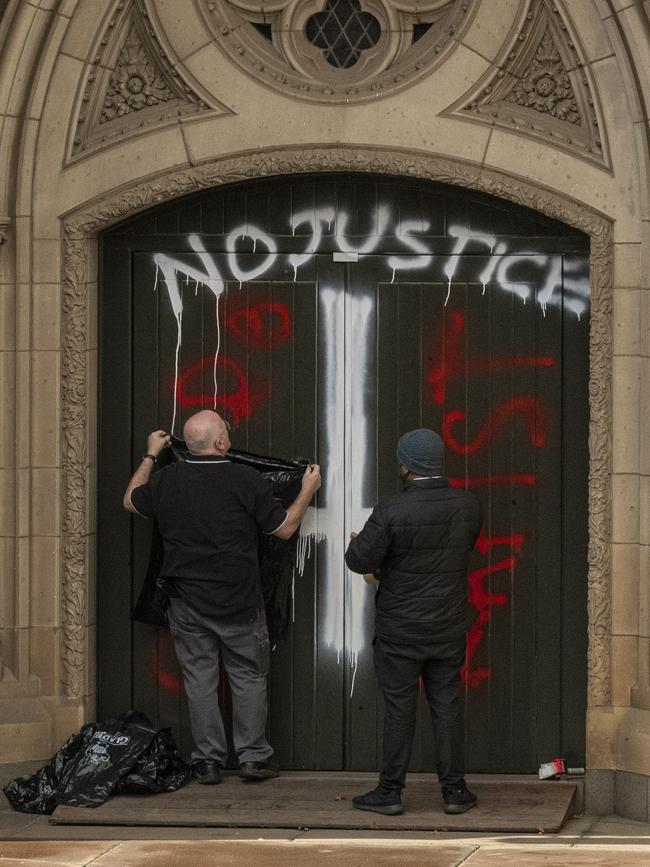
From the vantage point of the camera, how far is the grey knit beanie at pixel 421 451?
8.45m

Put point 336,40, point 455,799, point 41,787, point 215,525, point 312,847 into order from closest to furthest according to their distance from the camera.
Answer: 1. point 312,847
2. point 455,799
3. point 215,525
4. point 41,787
5. point 336,40

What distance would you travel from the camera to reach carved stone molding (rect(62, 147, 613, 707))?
346 inches

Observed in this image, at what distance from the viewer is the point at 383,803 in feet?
27.9

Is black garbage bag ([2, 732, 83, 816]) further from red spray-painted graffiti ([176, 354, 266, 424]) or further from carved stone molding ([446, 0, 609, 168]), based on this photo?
carved stone molding ([446, 0, 609, 168])

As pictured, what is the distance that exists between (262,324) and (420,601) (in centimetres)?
177

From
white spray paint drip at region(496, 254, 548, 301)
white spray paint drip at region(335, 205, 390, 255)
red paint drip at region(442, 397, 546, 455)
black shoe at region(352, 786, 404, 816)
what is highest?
white spray paint drip at region(335, 205, 390, 255)

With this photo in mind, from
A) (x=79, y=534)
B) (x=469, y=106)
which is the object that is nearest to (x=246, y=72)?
(x=469, y=106)

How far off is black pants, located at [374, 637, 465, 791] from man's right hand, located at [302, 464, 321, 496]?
948 millimetres

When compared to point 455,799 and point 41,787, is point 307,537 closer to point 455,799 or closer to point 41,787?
point 455,799

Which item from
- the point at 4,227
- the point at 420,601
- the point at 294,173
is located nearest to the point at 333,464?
the point at 420,601

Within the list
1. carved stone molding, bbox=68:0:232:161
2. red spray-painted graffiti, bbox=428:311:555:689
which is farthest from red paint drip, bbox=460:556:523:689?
carved stone molding, bbox=68:0:232:161

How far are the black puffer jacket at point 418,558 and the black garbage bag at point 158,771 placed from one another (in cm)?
135

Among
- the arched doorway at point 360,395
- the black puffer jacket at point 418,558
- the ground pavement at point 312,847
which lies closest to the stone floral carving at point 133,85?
the arched doorway at point 360,395

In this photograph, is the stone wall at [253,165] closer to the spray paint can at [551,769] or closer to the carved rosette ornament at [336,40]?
the carved rosette ornament at [336,40]
